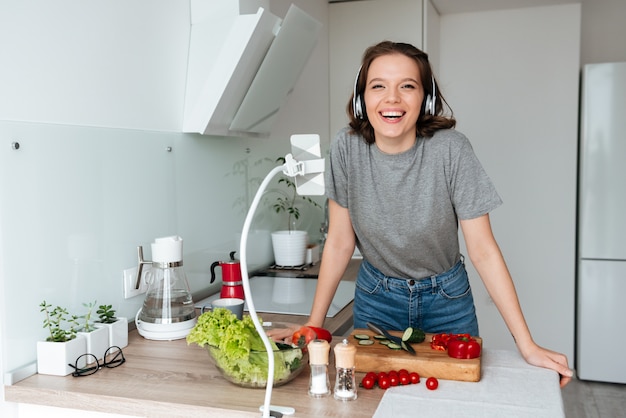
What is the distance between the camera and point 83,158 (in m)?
1.58

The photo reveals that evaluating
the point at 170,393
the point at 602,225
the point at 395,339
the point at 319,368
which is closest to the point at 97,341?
the point at 170,393

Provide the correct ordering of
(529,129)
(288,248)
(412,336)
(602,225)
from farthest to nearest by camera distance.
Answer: (529,129)
(602,225)
(288,248)
(412,336)

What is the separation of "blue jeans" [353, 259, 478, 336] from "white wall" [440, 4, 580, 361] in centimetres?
224

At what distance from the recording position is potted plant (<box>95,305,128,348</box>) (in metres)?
1.54

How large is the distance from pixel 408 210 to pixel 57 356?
91 cm

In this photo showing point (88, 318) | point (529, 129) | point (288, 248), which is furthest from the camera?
point (529, 129)

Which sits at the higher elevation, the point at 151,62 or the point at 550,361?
the point at 151,62

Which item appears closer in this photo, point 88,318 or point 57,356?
point 57,356

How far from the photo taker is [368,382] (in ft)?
4.07

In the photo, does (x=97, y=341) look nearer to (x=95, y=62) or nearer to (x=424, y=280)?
(x=95, y=62)

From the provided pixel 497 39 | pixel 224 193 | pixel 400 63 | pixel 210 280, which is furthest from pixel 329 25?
pixel 400 63

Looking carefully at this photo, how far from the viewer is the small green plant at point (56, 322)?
56.4 inches

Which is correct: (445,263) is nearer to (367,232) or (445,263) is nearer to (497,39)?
(367,232)

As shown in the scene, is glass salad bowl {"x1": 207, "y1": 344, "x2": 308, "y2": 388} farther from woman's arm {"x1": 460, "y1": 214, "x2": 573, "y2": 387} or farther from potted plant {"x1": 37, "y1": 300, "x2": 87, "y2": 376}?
woman's arm {"x1": 460, "y1": 214, "x2": 573, "y2": 387}
